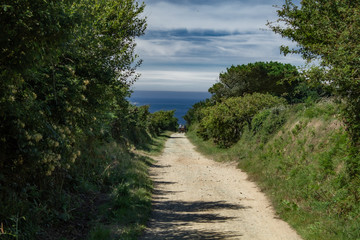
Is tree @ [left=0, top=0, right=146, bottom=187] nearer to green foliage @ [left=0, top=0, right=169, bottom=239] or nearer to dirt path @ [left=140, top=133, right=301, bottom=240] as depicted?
green foliage @ [left=0, top=0, right=169, bottom=239]

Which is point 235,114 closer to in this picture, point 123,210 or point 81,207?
point 123,210

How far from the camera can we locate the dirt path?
702 cm

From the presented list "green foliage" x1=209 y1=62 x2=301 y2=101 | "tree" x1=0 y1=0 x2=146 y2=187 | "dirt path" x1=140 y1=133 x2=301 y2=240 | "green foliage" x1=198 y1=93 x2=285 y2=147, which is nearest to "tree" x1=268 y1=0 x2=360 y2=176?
"dirt path" x1=140 y1=133 x2=301 y2=240

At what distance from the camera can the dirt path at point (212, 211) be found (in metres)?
7.02

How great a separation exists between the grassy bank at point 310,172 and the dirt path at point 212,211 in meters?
0.48

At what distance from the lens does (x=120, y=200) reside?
846cm

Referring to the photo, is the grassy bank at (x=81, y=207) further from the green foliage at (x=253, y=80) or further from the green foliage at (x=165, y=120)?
the green foliage at (x=165, y=120)

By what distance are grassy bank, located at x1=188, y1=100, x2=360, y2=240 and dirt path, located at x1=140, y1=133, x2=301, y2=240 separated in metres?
0.48

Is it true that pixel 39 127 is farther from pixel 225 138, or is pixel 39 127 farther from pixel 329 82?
pixel 225 138

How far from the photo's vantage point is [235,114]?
2408 cm

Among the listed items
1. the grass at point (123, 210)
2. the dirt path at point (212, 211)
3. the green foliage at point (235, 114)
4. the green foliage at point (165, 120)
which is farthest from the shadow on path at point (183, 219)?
the green foliage at point (165, 120)

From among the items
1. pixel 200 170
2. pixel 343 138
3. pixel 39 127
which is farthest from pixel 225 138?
pixel 39 127

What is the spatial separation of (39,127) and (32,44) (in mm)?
2129

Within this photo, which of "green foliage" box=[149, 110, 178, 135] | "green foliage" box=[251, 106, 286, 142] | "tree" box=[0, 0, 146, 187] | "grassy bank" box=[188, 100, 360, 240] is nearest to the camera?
"tree" box=[0, 0, 146, 187]
